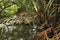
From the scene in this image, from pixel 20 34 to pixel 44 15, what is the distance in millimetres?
349

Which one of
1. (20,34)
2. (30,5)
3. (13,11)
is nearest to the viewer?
(20,34)

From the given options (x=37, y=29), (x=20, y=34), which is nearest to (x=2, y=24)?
(x=20, y=34)

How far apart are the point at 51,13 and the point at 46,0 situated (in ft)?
0.55

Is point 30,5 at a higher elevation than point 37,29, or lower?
higher

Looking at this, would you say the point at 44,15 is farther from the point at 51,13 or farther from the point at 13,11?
the point at 13,11

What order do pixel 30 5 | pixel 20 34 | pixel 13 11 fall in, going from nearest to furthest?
pixel 20 34, pixel 30 5, pixel 13 11

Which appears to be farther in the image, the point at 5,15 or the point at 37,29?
the point at 5,15

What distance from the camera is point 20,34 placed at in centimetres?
199

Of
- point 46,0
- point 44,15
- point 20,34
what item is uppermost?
point 46,0

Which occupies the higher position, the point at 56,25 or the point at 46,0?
the point at 46,0

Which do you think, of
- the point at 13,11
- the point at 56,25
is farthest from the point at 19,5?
the point at 56,25

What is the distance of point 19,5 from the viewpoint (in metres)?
2.31

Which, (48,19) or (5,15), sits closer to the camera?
(48,19)

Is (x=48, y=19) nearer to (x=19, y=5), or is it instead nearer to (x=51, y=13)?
(x=51, y=13)
